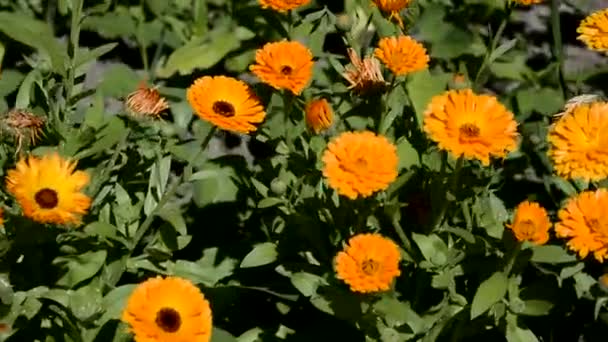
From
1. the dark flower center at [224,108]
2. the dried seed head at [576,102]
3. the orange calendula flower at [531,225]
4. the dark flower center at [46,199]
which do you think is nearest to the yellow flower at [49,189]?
the dark flower center at [46,199]

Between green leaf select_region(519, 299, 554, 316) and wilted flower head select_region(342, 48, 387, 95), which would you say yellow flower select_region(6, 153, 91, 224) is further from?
green leaf select_region(519, 299, 554, 316)

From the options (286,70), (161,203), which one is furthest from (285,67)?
(161,203)

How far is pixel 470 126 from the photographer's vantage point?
97.2 inches

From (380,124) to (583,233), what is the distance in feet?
1.71

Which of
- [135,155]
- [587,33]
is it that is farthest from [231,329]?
[587,33]

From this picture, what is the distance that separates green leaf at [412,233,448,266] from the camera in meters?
2.62

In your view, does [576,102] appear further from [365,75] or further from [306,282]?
[306,282]

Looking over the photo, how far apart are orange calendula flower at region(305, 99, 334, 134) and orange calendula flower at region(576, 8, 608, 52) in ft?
2.01

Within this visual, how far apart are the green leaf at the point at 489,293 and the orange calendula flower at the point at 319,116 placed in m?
0.46

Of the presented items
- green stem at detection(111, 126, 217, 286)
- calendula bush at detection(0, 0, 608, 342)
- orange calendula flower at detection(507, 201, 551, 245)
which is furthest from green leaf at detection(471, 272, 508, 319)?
green stem at detection(111, 126, 217, 286)

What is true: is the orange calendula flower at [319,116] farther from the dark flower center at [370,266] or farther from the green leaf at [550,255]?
the green leaf at [550,255]

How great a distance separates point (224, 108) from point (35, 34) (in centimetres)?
89

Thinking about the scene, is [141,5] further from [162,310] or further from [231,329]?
[162,310]

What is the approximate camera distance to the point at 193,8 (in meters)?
3.80
